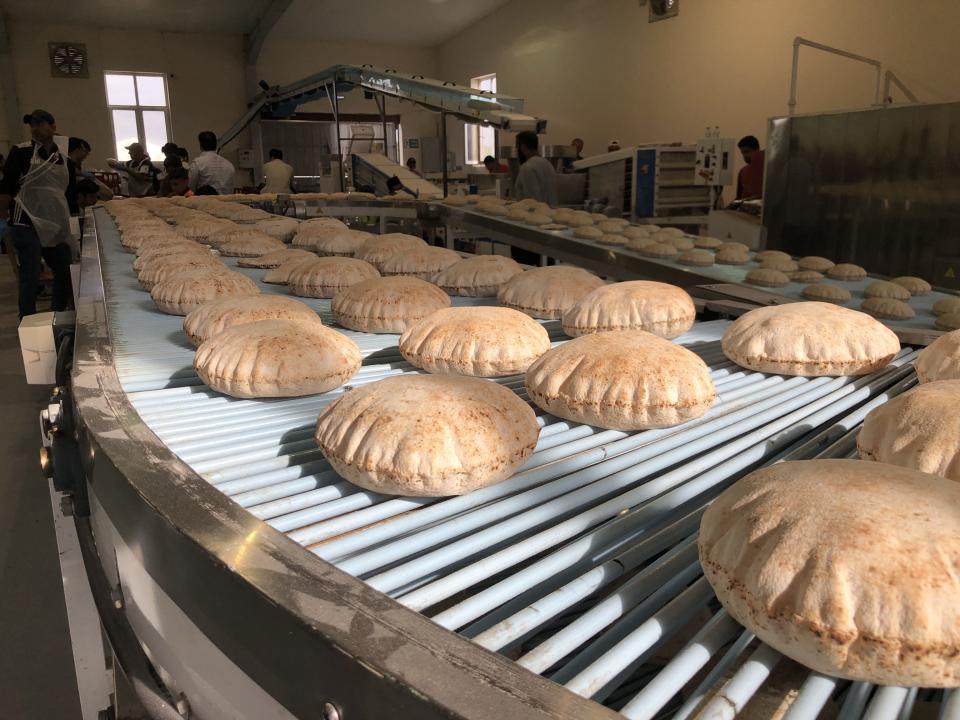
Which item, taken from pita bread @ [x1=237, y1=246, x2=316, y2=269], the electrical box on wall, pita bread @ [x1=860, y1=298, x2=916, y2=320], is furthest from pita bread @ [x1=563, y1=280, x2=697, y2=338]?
the electrical box on wall

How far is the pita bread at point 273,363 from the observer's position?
1.24 m

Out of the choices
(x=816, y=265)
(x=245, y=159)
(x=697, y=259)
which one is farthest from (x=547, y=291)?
(x=245, y=159)

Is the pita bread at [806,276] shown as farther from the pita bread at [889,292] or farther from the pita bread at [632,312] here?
the pita bread at [632,312]

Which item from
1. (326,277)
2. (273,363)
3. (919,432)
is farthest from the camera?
(326,277)

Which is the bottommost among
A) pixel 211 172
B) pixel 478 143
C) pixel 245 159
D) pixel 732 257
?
pixel 732 257

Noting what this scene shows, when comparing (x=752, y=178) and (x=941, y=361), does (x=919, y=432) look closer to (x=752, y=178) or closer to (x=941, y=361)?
(x=941, y=361)

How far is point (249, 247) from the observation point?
3.08 metres

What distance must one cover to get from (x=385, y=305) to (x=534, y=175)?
169 inches

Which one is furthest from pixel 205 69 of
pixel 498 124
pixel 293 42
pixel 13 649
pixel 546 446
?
pixel 546 446

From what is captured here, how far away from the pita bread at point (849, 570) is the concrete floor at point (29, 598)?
77.6 inches

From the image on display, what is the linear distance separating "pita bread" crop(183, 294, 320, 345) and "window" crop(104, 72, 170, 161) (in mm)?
14355

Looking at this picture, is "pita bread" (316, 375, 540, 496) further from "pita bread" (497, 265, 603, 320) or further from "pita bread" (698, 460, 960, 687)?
"pita bread" (497, 265, 603, 320)

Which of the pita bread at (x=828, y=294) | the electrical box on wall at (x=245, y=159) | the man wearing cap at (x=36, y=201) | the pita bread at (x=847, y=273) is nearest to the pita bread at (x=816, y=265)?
the pita bread at (x=847, y=273)

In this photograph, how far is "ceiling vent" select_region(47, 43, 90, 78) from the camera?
12.9 meters
